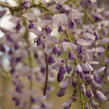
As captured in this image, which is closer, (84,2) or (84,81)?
(84,81)

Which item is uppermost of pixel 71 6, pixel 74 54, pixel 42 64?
pixel 71 6

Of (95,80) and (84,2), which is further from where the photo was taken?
(84,2)

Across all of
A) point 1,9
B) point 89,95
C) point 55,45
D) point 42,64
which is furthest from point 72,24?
point 42,64

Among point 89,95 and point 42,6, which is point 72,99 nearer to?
point 89,95

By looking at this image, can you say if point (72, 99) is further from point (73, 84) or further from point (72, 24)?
point (72, 24)

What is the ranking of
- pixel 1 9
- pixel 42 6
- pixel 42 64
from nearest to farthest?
pixel 42 6
pixel 1 9
pixel 42 64

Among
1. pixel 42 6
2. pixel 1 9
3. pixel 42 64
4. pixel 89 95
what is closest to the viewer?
pixel 89 95

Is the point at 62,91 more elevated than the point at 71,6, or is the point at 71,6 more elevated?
the point at 71,6

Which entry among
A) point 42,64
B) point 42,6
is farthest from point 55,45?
point 42,64

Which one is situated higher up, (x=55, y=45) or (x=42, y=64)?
(x=55, y=45)
